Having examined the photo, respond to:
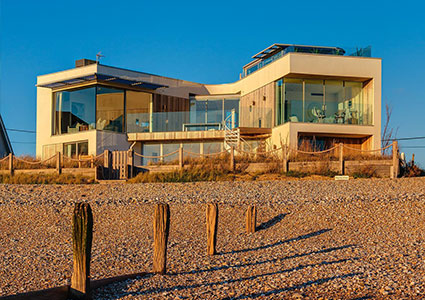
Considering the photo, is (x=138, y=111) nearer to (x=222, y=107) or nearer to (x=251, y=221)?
(x=222, y=107)

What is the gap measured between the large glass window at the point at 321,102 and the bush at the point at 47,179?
32.8ft

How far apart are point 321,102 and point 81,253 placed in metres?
20.0

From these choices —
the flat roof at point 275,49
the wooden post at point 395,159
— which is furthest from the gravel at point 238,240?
the flat roof at point 275,49

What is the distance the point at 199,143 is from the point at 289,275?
743 inches

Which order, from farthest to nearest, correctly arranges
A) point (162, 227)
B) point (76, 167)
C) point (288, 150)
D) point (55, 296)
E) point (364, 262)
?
point (76, 167), point (288, 150), point (364, 262), point (162, 227), point (55, 296)

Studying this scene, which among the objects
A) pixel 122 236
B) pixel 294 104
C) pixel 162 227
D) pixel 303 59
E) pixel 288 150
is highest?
pixel 303 59

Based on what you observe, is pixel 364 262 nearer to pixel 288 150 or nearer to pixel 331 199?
pixel 331 199

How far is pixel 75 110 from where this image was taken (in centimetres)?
2867

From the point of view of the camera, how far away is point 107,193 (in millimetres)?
18688

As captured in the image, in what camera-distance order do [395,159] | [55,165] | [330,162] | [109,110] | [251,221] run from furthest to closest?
[109,110] < [55,165] < [330,162] < [395,159] < [251,221]

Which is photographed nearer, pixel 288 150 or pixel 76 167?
pixel 288 150

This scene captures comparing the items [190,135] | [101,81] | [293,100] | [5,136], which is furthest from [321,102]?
[5,136]

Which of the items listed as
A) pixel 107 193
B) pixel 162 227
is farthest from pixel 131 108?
pixel 162 227

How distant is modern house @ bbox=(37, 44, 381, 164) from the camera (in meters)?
25.6
